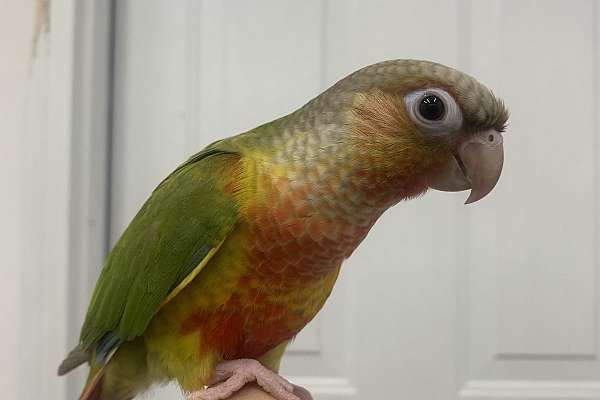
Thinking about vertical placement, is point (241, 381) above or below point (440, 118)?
below

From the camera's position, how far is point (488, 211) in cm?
88

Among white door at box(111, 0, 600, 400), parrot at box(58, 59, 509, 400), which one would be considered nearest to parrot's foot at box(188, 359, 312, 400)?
parrot at box(58, 59, 509, 400)

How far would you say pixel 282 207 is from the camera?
0.44 m

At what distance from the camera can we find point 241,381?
1.48 feet

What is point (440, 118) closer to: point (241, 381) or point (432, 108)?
point (432, 108)

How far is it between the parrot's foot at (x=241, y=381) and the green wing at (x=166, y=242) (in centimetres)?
7

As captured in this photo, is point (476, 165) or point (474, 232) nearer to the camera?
point (476, 165)

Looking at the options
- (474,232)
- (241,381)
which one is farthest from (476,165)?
(474,232)

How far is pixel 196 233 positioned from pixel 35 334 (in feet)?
1.62

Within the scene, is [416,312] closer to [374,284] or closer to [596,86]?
[374,284]

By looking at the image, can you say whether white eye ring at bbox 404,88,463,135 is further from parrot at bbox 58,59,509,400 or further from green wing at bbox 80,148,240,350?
green wing at bbox 80,148,240,350

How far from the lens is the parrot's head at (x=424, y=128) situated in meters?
0.41

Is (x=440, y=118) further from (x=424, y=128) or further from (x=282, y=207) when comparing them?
(x=282, y=207)

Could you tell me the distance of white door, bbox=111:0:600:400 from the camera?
0.88m
